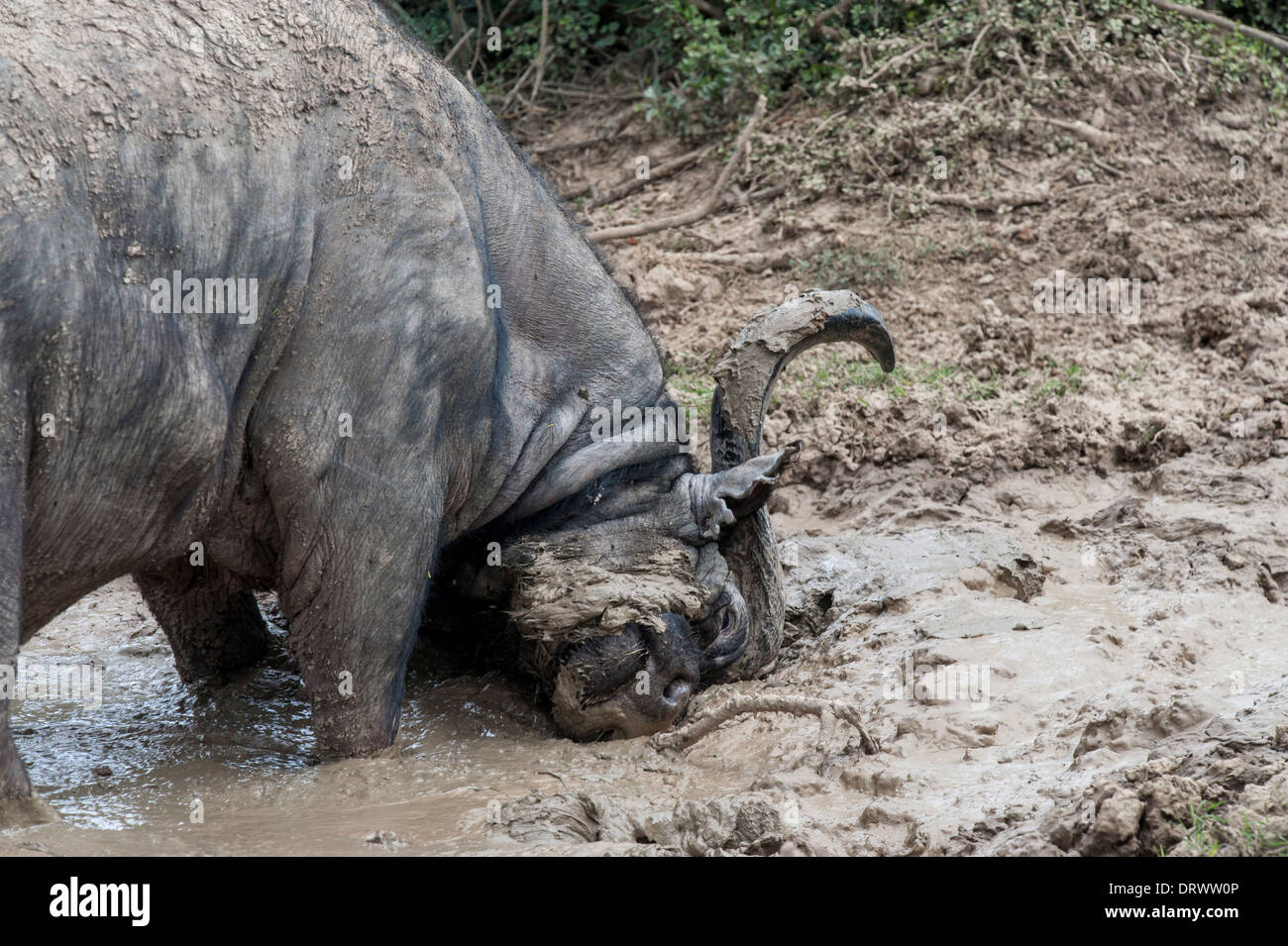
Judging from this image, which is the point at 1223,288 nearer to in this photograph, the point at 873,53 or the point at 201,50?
the point at 873,53

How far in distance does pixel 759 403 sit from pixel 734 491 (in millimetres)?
465

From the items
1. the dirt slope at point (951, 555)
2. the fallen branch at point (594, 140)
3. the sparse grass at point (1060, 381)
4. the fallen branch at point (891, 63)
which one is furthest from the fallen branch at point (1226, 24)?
the fallen branch at point (594, 140)

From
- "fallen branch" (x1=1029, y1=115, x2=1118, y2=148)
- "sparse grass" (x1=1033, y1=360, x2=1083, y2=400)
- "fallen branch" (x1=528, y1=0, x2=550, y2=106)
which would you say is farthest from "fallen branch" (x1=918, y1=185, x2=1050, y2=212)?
"fallen branch" (x1=528, y1=0, x2=550, y2=106)

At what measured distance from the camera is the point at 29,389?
150 inches

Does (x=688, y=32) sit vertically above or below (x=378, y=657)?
above

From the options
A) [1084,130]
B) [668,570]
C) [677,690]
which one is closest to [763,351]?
[668,570]

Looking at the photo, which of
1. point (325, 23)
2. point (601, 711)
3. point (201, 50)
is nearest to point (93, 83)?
point (201, 50)

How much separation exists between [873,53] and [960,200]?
5.31 ft

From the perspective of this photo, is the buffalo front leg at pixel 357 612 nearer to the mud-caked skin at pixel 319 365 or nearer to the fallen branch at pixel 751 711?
the mud-caked skin at pixel 319 365

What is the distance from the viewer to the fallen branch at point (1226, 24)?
32.3 ft

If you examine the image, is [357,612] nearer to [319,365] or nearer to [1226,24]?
[319,365]

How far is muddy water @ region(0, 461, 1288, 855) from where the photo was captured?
4.06 meters

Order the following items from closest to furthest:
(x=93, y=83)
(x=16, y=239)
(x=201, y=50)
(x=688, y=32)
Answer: (x=16, y=239) → (x=93, y=83) → (x=201, y=50) → (x=688, y=32)

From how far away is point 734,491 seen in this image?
522 cm
